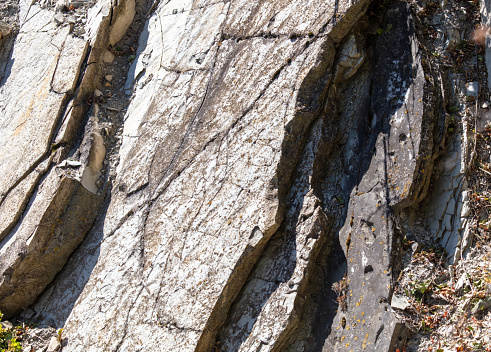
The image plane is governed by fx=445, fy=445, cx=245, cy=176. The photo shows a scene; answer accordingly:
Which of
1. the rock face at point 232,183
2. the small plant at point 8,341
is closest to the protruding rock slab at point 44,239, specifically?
the rock face at point 232,183

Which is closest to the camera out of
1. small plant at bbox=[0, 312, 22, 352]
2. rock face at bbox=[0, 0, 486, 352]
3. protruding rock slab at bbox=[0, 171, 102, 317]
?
rock face at bbox=[0, 0, 486, 352]

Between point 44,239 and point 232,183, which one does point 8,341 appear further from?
point 232,183

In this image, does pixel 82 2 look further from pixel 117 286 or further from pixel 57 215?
pixel 117 286

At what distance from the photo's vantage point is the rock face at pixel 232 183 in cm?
376

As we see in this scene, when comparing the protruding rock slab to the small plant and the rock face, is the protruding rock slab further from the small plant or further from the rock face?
the small plant

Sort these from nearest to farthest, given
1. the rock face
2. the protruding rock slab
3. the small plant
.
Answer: the rock face < the small plant < the protruding rock slab

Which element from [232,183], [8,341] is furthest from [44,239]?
[232,183]

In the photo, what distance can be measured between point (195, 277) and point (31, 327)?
2.11m

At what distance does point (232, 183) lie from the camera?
13.8 ft

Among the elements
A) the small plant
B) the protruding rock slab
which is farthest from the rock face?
the small plant

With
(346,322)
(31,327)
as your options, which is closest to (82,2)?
(31,327)

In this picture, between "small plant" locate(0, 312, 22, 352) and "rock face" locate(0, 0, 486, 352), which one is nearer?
"rock face" locate(0, 0, 486, 352)

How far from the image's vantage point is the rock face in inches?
148

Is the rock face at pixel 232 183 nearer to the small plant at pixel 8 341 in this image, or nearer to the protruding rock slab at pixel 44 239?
the protruding rock slab at pixel 44 239
